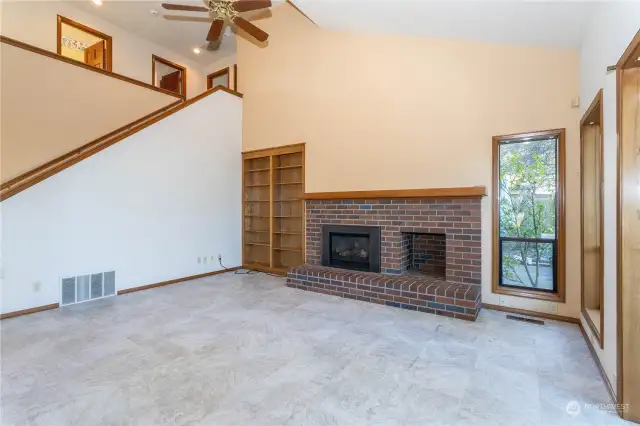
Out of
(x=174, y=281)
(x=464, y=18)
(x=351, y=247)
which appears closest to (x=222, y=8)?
(x=464, y=18)

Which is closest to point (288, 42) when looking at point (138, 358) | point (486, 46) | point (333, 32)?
point (333, 32)

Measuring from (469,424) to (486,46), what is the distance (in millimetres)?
3762

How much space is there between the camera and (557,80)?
3.20 m

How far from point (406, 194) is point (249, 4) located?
3122mm

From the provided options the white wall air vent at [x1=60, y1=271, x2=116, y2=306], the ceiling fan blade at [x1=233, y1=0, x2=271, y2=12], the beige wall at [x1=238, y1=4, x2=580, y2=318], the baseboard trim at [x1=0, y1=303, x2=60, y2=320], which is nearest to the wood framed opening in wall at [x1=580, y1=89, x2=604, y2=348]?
the beige wall at [x1=238, y1=4, x2=580, y2=318]

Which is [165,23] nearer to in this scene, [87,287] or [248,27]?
[248,27]

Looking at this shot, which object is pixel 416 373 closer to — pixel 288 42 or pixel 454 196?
pixel 454 196

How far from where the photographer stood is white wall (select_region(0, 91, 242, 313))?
3.48 metres

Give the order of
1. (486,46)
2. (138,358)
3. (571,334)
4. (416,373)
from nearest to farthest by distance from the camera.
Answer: (416,373), (138,358), (571,334), (486,46)

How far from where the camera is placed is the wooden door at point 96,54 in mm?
6410

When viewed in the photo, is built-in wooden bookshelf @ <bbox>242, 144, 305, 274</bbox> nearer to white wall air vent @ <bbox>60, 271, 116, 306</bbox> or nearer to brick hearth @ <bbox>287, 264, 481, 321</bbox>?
brick hearth @ <bbox>287, 264, 481, 321</bbox>

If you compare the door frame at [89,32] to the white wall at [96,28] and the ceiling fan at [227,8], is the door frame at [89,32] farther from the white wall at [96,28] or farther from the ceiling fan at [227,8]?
the ceiling fan at [227,8]

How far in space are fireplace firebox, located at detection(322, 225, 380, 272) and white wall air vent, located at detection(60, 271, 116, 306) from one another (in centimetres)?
295

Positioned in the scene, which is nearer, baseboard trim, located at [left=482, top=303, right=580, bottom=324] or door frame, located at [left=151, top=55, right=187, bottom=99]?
baseboard trim, located at [left=482, top=303, right=580, bottom=324]
